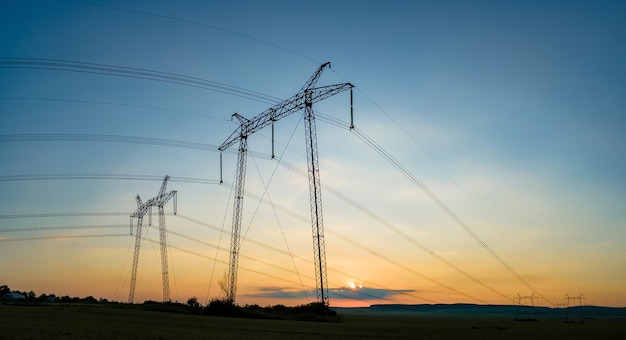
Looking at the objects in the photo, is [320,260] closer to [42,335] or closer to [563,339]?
[563,339]

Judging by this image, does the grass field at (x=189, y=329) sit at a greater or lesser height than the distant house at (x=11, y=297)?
greater

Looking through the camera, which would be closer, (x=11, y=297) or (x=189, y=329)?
(x=189, y=329)

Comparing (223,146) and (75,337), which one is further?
(223,146)

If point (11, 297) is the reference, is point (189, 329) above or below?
above

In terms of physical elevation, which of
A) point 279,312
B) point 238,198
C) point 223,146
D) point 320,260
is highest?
point 223,146

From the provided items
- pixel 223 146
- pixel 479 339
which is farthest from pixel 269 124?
pixel 479 339

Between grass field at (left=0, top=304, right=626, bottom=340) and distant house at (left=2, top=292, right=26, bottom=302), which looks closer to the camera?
grass field at (left=0, top=304, right=626, bottom=340)

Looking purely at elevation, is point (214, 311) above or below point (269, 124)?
below

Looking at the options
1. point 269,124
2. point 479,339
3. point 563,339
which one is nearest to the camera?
point 479,339

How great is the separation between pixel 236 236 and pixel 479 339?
4218 centimetres

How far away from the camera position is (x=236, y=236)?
76625 mm

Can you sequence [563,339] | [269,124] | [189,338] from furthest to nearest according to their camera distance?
[269,124] → [563,339] → [189,338]

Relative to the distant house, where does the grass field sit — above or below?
above

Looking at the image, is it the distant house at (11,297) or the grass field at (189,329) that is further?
the distant house at (11,297)
